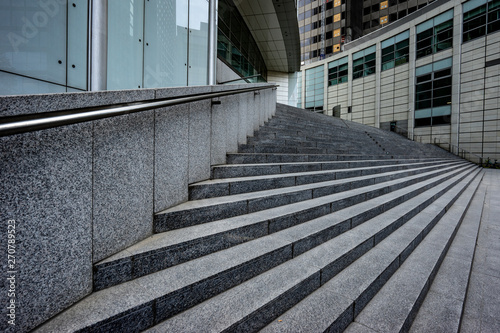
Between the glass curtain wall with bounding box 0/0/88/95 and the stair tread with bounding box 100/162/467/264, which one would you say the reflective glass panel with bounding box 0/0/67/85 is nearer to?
the glass curtain wall with bounding box 0/0/88/95

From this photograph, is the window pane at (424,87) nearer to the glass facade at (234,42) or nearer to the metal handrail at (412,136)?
the metal handrail at (412,136)

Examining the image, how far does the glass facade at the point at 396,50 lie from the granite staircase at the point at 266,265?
86.9 feet

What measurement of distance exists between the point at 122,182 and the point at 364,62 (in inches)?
1290

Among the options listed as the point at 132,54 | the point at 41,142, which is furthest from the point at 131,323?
the point at 132,54

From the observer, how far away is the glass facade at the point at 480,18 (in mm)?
17969

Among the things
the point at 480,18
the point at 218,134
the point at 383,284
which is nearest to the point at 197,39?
the point at 218,134

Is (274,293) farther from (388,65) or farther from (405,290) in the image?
(388,65)

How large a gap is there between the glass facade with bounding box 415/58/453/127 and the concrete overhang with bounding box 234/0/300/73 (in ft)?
41.0

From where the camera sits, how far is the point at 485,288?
2.90 metres

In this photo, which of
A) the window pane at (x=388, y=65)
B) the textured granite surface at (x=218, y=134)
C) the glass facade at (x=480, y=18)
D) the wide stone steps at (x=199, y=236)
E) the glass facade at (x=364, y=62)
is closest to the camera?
the wide stone steps at (x=199, y=236)

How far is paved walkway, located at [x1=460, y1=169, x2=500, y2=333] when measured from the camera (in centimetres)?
231

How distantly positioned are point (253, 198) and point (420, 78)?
89.9 feet

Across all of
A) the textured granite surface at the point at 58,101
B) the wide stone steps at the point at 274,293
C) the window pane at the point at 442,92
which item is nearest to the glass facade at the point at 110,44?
the textured granite surface at the point at 58,101

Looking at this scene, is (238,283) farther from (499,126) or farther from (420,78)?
(420,78)
